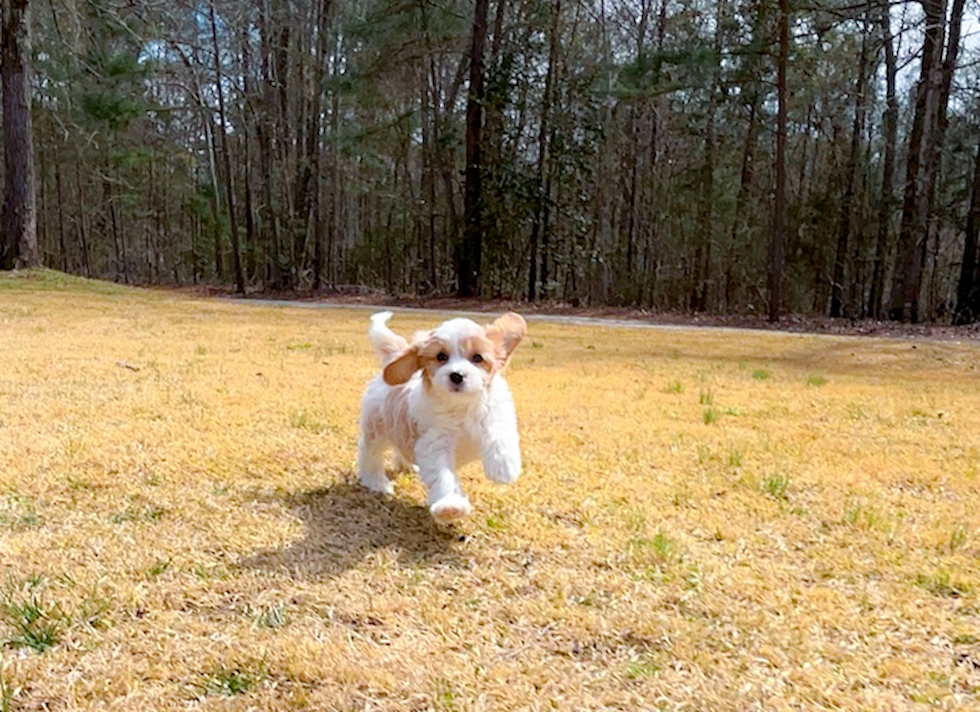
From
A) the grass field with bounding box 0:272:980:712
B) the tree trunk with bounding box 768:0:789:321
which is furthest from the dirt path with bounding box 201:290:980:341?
the grass field with bounding box 0:272:980:712

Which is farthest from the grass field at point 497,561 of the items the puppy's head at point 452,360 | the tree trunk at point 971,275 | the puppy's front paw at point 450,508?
the tree trunk at point 971,275

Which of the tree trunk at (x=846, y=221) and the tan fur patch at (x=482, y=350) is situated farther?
the tree trunk at (x=846, y=221)

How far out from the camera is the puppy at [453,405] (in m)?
2.75

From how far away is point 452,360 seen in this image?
279 centimetres

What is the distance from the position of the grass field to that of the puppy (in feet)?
0.69

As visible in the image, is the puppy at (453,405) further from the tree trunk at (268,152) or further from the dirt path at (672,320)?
the tree trunk at (268,152)

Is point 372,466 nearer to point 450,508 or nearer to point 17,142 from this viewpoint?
point 450,508

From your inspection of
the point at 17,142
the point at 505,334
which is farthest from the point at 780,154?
the point at 17,142

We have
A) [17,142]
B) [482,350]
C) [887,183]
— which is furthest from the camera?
[887,183]

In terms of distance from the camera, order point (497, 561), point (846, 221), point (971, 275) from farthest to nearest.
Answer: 1. point (846, 221)
2. point (971, 275)
3. point (497, 561)

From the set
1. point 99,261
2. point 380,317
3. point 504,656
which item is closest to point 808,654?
point 504,656

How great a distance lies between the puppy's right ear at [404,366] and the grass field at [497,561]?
0.52 metres

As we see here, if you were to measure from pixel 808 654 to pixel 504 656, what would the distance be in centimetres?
73

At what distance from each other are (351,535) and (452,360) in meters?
0.69
